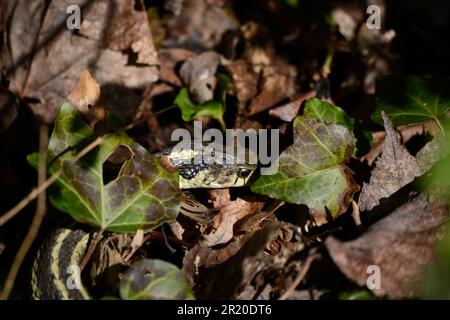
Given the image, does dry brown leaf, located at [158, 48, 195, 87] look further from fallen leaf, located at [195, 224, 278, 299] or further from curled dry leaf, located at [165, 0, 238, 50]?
fallen leaf, located at [195, 224, 278, 299]

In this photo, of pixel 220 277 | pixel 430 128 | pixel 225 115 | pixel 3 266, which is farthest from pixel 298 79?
pixel 3 266

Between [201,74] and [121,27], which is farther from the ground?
[121,27]

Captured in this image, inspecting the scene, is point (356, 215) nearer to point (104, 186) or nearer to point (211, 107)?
point (104, 186)

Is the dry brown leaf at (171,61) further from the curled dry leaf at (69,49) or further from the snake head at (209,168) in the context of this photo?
the snake head at (209,168)

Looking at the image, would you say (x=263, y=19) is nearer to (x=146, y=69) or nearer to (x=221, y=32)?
(x=221, y=32)

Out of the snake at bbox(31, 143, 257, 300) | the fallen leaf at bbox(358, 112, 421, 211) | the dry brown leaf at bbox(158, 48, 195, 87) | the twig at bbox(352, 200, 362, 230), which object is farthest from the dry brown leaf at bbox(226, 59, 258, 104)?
the twig at bbox(352, 200, 362, 230)

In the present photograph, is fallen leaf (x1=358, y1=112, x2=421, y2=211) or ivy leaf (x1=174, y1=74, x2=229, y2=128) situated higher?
Result: ivy leaf (x1=174, y1=74, x2=229, y2=128)

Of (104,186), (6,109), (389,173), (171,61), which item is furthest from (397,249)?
(171,61)
